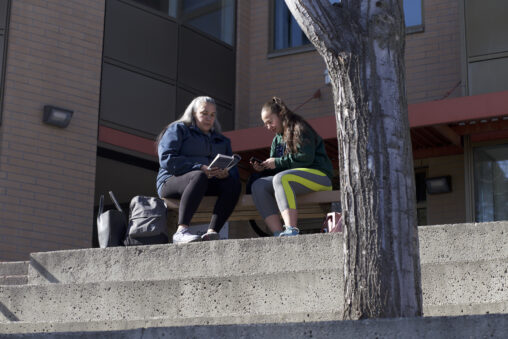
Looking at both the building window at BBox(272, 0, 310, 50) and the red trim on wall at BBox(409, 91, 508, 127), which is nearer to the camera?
the red trim on wall at BBox(409, 91, 508, 127)

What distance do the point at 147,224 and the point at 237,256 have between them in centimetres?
119

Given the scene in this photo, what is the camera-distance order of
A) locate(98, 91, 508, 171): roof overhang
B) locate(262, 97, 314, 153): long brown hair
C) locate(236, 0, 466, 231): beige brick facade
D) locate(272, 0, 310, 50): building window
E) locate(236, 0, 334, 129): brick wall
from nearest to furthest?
locate(262, 97, 314, 153): long brown hair < locate(98, 91, 508, 171): roof overhang < locate(236, 0, 466, 231): beige brick facade < locate(236, 0, 334, 129): brick wall < locate(272, 0, 310, 50): building window

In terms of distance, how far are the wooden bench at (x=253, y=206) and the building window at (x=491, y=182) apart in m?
4.51

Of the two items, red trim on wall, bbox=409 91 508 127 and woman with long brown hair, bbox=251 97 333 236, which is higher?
red trim on wall, bbox=409 91 508 127

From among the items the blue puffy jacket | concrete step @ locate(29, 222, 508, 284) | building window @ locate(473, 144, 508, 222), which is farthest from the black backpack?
building window @ locate(473, 144, 508, 222)

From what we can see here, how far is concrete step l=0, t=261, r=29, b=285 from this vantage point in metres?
8.17

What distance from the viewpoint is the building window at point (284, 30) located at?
15.4m

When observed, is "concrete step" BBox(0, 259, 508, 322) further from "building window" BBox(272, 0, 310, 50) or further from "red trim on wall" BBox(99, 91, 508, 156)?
"building window" BBox(272, 0, 310, 50)

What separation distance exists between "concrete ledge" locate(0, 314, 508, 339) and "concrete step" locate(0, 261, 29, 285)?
3200 millimetres

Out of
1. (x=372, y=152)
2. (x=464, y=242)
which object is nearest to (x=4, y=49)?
(x=464, y=242)

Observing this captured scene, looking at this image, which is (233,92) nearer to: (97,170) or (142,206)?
(97,170)

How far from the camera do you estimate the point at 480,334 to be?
4.60 metres

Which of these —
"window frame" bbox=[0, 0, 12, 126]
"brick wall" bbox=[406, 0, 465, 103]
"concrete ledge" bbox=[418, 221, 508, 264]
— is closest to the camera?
"concrete ledge" bbox=[418, 221, 508, 264]

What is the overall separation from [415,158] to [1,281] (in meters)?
7.05
